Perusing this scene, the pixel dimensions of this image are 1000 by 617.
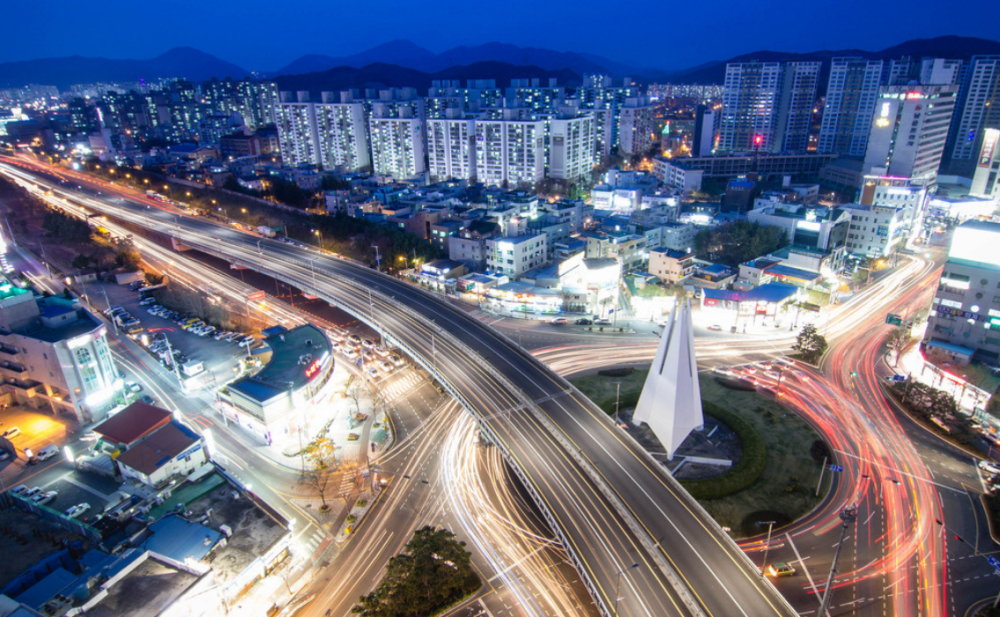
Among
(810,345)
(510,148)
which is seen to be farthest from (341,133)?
(810,345)

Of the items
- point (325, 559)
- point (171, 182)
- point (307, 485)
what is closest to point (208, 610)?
point (325, 559)

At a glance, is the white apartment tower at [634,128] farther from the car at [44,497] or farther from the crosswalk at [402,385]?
the car at [44,497]

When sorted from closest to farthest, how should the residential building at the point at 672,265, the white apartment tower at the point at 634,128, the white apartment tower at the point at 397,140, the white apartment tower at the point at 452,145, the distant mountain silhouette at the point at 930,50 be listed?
the residential building at the point at 672,265, the white apartment tower at the point at 452,145, the white apartment tower at the point at 397,140, the white apartment tower at the point at 634,128, the distant mountain silhouette at the point at 930,50

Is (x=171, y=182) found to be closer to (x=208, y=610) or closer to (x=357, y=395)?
(x=357, y=395)

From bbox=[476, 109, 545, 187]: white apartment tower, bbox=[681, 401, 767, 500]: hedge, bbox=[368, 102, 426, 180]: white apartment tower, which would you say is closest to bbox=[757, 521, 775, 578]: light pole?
bbox=[681, 401, 767, 500]: hedge

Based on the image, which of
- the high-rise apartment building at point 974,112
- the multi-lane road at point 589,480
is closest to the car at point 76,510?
the multi-lane road at point 589,480

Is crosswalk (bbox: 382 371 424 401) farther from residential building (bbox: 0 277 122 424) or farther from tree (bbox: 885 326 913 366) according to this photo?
tree (bbox: 885 326 913 366)
